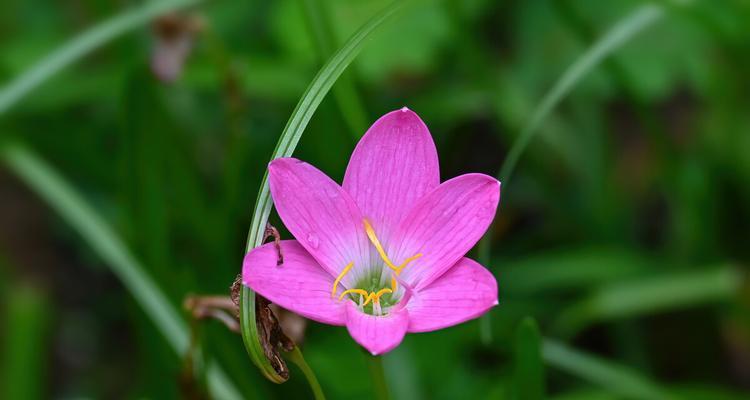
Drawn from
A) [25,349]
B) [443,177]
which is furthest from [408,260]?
[443,177]

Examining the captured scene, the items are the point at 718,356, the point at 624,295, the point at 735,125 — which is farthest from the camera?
the point at 735,125

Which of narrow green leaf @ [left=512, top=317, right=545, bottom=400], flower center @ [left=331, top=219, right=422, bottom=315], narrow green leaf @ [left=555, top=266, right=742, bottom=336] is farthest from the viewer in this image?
narrow green leaf @ [left=555, top=266, right=742, bottom=336]

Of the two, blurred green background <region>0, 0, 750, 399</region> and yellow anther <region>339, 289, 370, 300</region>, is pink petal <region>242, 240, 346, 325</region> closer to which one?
yellow anther <region>339, 289, 370, 300</region>

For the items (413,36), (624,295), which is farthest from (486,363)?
(413,36)

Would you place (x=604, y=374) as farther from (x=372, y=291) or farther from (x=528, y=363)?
(x=372, y=291)

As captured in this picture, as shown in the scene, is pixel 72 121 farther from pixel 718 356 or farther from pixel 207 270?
pixel 718 356

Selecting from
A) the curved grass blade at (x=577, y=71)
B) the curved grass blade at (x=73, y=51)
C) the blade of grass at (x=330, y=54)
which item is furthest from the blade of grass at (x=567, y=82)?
the curved grass blade at (x=73, y=51)

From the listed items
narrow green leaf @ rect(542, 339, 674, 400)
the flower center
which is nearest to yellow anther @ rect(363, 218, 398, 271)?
the flower center
